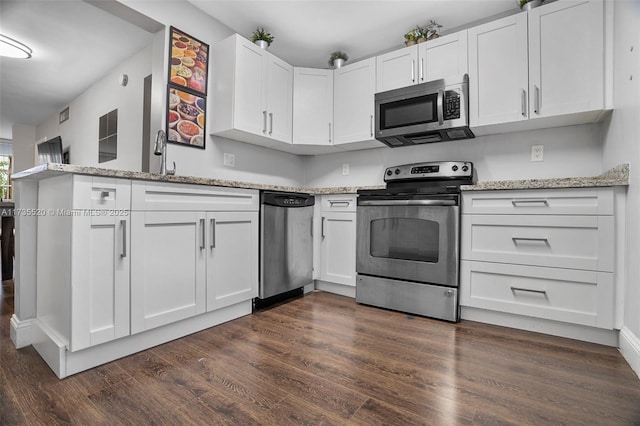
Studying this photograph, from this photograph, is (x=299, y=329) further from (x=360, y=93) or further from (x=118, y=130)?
(x=118, y=130)

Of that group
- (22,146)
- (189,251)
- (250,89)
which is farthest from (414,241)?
(22,146)

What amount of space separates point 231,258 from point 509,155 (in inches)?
87.9

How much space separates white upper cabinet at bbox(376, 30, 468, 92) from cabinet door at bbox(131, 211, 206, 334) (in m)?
1.91

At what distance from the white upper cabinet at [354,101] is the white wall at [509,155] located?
0.28 meters

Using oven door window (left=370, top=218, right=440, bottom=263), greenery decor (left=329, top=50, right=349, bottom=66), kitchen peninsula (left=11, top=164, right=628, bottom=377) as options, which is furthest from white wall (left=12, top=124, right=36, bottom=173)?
oven door window (left=370, top=218, right=440, bottom=263)

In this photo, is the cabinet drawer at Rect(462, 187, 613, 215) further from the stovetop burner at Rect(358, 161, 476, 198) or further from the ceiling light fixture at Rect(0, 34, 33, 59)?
the ceiling light fixture at Rect(0, 34, 33, 59)

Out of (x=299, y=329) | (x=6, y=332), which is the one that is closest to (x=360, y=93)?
(x=299, y=329)

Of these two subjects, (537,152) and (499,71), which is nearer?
(499,71)

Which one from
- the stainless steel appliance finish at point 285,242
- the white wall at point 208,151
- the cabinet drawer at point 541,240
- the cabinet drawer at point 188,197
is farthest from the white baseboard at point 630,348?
the white wall at point 208,151

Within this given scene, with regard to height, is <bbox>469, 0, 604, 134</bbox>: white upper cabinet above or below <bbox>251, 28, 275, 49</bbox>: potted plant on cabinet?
below

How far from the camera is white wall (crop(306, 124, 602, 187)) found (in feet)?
7.14

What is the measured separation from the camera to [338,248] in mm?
2805

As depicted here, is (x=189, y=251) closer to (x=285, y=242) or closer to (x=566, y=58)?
(x=285, y=242)

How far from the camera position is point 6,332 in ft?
6.06
